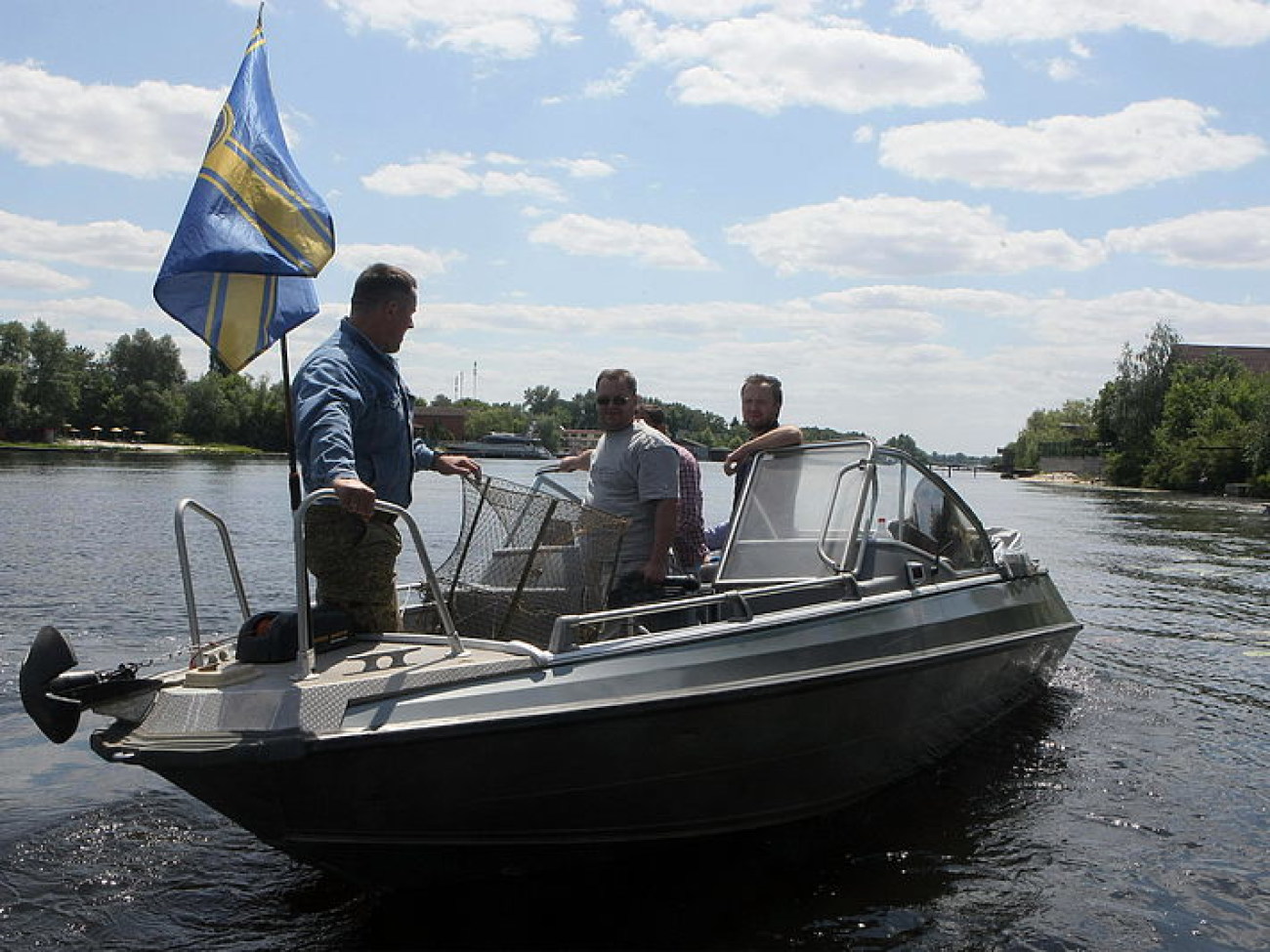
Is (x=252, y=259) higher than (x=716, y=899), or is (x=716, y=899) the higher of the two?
(x=252, y=259)

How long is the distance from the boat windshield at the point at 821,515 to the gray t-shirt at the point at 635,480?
1.70 ft

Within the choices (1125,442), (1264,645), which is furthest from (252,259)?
(1125,442)

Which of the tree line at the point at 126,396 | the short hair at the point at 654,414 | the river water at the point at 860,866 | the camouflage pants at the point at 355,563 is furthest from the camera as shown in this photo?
the tree line at the point at 126,396

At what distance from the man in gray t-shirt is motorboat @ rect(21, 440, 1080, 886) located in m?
0.47

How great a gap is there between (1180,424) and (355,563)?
78703 mm

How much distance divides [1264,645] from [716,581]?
334 inches

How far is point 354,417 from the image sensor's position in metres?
4.55

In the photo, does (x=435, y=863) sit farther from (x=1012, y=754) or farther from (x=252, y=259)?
(x=1012, y=754)

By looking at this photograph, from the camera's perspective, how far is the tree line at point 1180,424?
63.4 meters

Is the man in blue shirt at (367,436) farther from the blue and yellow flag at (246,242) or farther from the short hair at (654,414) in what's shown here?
the short hair at (654,414)

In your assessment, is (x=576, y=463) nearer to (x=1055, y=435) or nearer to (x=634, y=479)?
(x=634, y=479)

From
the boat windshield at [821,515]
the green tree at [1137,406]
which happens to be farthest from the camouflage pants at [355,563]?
the green tree at [1137,406]

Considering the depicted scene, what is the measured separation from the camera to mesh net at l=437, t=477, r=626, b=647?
5.38m

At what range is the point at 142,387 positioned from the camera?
10525cm
